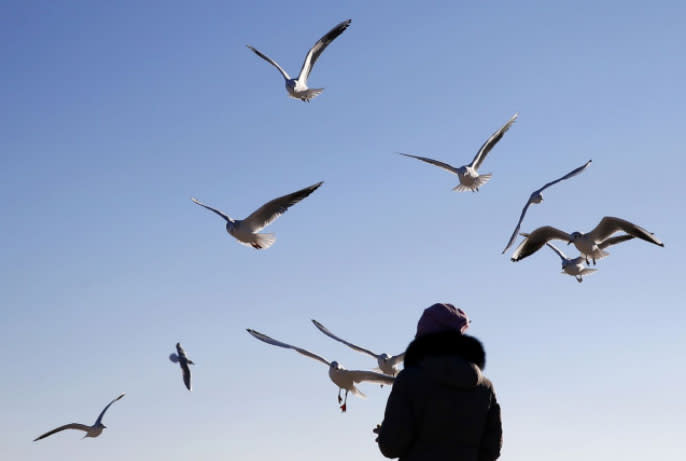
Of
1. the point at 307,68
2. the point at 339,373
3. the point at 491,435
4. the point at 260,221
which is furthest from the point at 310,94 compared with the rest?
the point at 491,435

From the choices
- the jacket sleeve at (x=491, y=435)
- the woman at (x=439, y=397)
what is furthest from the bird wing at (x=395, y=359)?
the woman at (x=439, y=397)

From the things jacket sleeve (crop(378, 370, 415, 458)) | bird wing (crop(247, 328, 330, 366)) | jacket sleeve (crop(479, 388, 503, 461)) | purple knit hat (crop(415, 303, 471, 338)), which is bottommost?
jacket sleeve (crop(378, 370, 415, 458))

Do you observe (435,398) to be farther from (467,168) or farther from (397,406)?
(467,168)

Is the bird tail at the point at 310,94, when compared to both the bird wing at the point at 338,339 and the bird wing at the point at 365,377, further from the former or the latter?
the bird wing at the point at 365,377

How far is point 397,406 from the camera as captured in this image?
4.40m

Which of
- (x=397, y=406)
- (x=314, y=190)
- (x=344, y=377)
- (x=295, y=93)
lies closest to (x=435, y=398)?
(x=397, y=406)

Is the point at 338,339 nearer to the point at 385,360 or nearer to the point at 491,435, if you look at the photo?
the point at 385,360

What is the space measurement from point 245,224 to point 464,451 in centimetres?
1190

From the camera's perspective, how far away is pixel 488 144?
67.7 ft

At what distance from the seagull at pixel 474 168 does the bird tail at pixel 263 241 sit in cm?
393

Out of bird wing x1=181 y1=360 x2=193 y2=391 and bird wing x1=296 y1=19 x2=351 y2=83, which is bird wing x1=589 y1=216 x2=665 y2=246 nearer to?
bird wing x1=296 y1=19 x2=351 y2=83

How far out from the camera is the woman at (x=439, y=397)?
442 centimetres

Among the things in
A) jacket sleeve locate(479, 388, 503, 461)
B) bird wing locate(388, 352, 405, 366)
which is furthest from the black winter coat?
bird wing locate(388, 352, 405, 366)

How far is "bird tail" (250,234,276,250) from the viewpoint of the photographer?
648 inches
